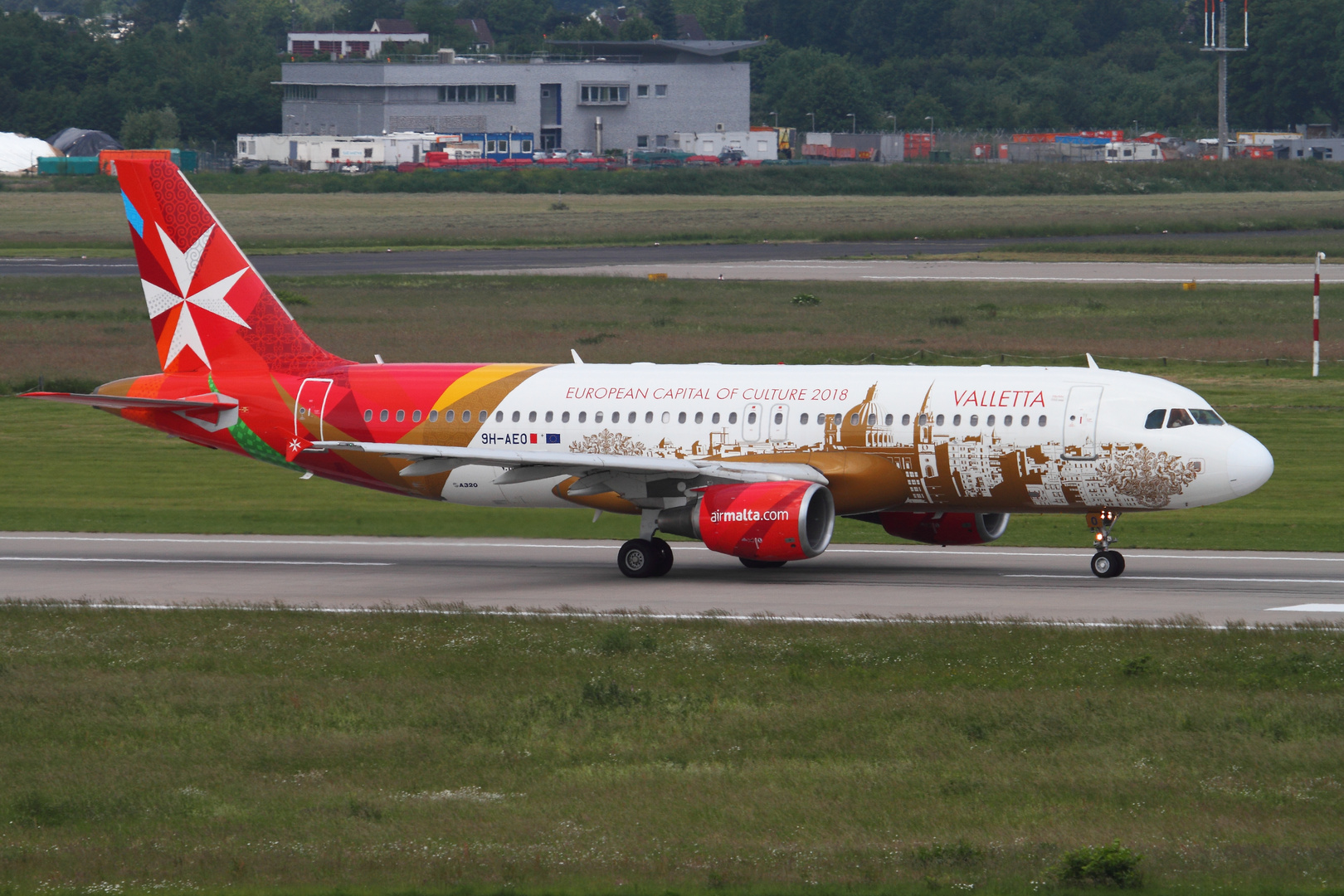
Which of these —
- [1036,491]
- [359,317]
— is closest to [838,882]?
[1036,491]

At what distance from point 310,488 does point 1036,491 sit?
877 inches

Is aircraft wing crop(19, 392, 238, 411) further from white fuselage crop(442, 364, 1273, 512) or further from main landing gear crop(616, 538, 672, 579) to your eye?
main landing gear crop(616, 538, 672, 579)

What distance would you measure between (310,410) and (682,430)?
8.72m

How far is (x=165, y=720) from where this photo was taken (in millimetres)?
23562

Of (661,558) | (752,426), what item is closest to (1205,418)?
(752,426)

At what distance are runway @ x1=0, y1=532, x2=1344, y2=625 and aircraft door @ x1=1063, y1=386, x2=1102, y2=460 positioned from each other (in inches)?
99.9

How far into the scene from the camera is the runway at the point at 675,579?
104ft

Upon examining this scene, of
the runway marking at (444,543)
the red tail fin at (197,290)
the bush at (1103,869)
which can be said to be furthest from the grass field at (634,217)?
the bush at (1103,869)

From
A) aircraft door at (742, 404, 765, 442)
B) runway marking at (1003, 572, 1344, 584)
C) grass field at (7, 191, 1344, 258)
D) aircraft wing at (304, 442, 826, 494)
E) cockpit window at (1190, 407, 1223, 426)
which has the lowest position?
runway marking at (1003, 572, 1344, 584)

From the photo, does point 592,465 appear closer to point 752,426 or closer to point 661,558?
point 661,558

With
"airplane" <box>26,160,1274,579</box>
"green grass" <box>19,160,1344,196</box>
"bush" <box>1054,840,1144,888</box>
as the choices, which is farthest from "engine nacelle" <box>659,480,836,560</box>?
"green grass" <box>19,160,1344,196</box>

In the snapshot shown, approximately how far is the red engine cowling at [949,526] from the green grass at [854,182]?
155 m

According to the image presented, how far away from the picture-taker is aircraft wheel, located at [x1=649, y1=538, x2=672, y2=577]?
36219mm

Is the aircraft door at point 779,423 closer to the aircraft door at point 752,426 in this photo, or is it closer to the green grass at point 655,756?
the aircraft door at point 752,426
